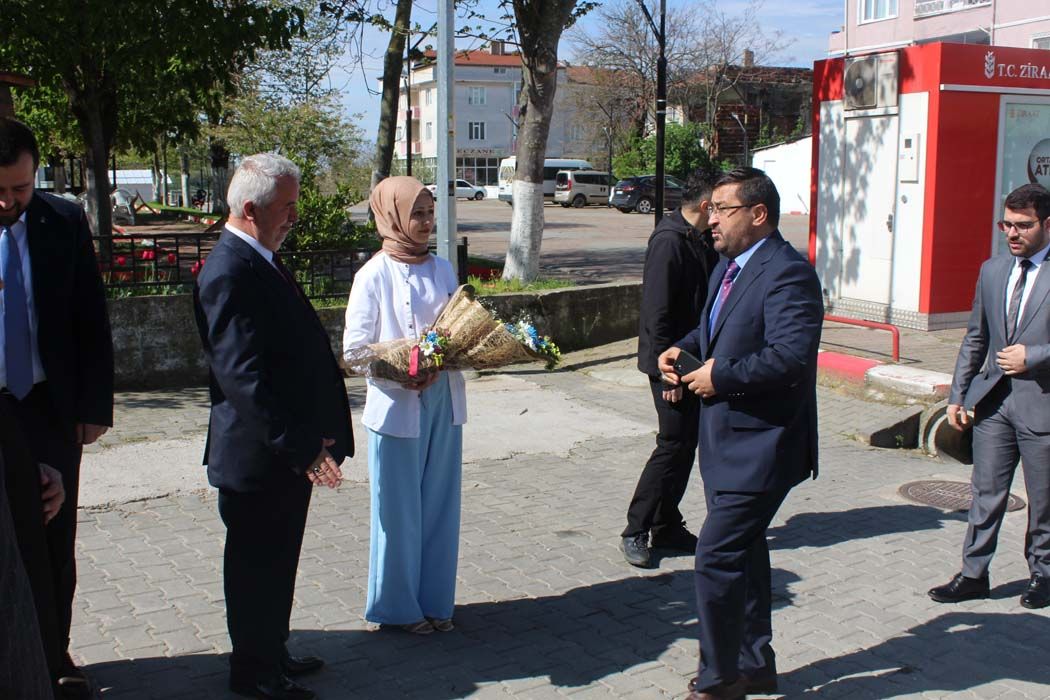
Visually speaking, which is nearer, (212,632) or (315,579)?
(212,632)

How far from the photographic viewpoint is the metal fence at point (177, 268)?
9977 mm

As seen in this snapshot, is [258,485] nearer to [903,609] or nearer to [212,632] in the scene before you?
[212,632]

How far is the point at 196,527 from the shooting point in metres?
5.84

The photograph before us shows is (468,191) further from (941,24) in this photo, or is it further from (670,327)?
(670,327)

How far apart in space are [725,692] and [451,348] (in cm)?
168

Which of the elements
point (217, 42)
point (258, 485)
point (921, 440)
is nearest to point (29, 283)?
point (258, 485)

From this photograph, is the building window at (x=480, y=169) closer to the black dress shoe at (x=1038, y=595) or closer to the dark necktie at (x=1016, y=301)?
the dark necktie at (x=1016, y=301)

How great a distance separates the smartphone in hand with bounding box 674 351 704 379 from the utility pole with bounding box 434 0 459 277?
22.2ft

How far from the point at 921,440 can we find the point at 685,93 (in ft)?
165

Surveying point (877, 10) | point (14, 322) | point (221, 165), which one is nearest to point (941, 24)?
point (877, 10)

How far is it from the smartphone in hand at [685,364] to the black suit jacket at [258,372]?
4.20ft

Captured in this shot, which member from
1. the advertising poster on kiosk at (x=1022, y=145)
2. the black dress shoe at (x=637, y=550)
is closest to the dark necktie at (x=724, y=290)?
the black dress shoe at (x=637, y=550)

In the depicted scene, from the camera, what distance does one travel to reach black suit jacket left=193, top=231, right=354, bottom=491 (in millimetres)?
3502

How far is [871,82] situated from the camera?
1195 centimetres
